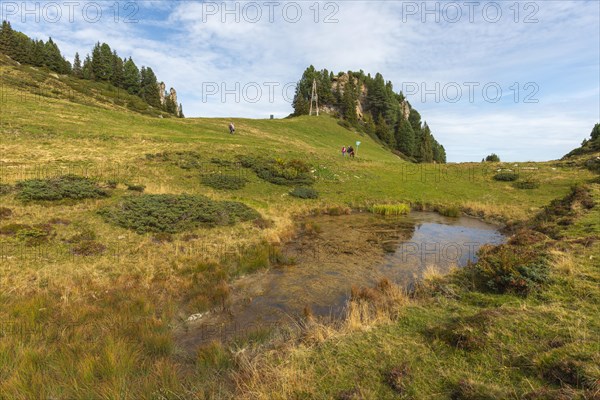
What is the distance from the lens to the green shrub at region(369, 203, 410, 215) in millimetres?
25703

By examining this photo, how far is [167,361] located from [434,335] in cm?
612

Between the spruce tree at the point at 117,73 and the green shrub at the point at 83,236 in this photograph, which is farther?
the spruce tree at the point at 117,73

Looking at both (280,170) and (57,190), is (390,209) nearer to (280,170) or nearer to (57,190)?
(280,170)

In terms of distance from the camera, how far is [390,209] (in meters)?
25.7

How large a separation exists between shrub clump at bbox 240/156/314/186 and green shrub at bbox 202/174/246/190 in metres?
3.41

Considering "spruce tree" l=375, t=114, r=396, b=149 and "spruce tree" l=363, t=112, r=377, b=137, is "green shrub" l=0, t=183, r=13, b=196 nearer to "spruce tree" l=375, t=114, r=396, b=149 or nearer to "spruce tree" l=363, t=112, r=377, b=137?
"spruce tree" l=363, t=112, r=377, b=137

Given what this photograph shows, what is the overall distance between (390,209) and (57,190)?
23.9 metres

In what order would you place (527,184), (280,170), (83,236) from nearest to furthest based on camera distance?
(83,236), (280,170), (527,184)

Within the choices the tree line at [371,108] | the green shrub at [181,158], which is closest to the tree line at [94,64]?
the tree line at [371,108]

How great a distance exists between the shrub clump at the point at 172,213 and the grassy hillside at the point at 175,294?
137 mm

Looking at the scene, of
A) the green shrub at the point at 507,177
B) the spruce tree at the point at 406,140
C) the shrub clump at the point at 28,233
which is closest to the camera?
the shrub clump at the point at 28,233

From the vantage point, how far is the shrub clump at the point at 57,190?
56.0 feet

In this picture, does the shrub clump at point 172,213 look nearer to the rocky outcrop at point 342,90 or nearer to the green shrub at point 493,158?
the green shrub at point 493,158

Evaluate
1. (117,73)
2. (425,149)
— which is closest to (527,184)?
(425,149)
